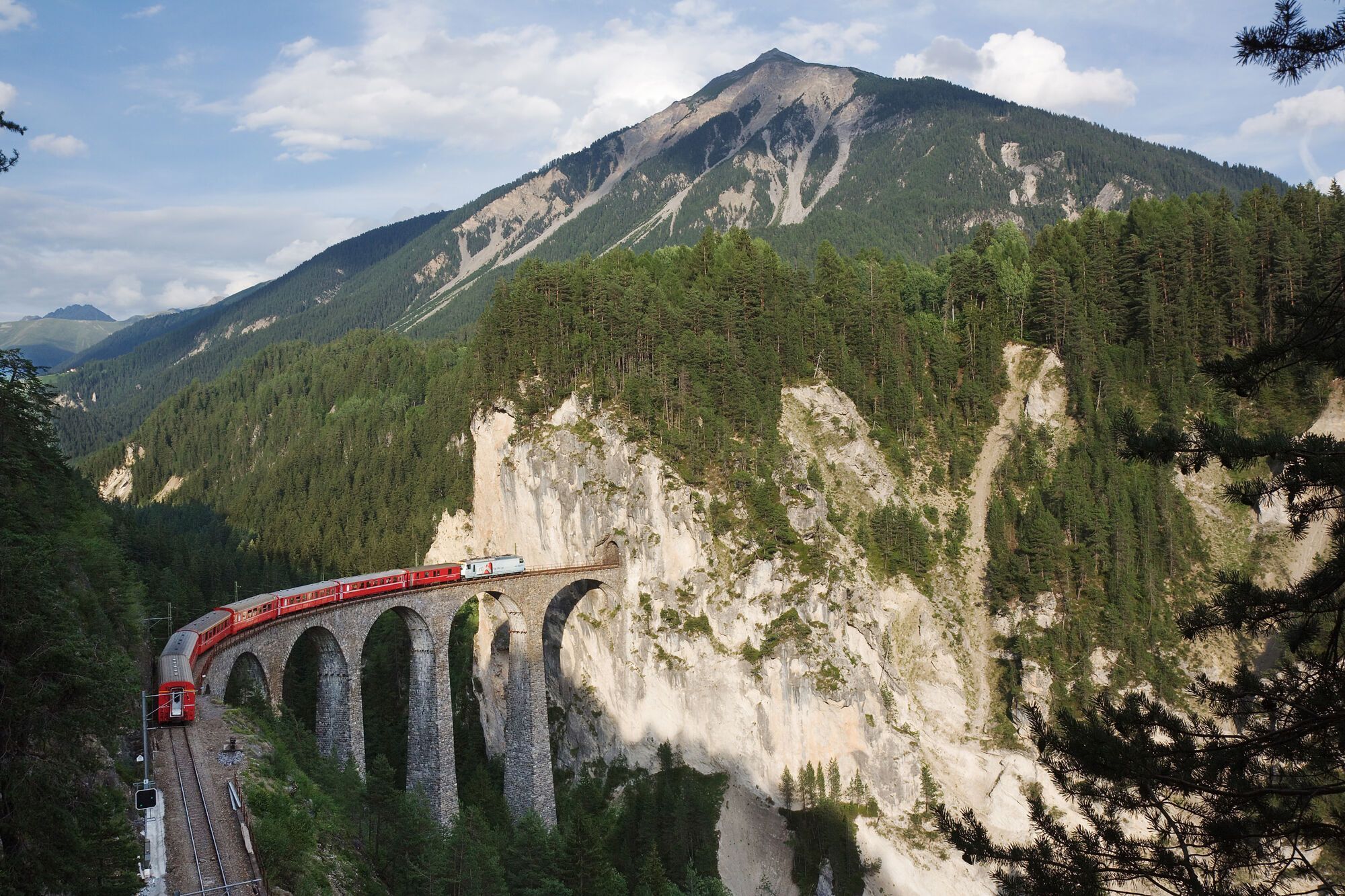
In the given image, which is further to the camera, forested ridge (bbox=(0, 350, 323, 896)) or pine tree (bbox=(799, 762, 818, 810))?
pine tree (bbox=(799, 762, 818, 810))

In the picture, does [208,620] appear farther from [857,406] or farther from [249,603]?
[857,406]

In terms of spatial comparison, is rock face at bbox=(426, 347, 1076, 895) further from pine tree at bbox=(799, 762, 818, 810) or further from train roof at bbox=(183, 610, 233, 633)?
train roof at bbox=(183, 610, 233, 633)

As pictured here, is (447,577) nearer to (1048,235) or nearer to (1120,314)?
(1120,314)

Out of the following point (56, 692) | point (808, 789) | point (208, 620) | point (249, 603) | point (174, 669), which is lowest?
point (808, 789)

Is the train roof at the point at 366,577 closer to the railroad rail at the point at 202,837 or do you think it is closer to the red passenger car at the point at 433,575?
the red passenger car at the point at 433,575

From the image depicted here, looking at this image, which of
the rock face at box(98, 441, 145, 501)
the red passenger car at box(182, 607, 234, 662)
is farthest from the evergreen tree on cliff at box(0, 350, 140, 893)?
the rock face at box(98, 441, 145, 501)

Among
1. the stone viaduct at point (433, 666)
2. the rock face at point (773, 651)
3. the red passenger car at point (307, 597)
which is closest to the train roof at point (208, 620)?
the stone viaduct at point (433, 666)

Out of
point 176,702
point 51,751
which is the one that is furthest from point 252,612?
point 51,751
